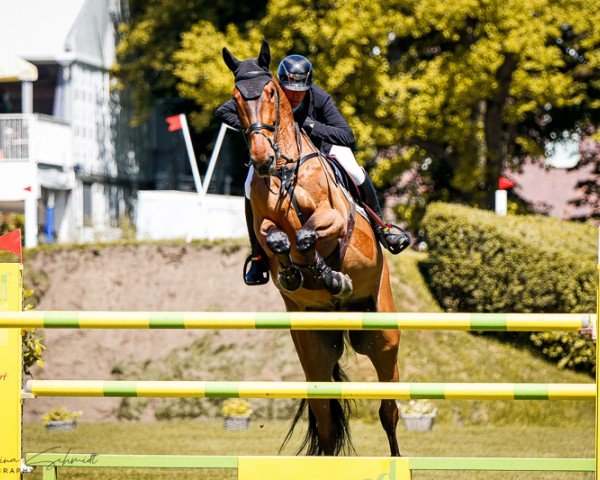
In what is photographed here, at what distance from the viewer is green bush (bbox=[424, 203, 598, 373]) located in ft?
47.0

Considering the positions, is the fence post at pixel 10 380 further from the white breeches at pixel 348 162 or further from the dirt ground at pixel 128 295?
the dirt ground at pixel 128 295

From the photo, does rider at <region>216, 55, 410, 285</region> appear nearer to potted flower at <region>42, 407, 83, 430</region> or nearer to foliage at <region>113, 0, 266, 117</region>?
potted flower at <region>42, 407, 83, 430</region>

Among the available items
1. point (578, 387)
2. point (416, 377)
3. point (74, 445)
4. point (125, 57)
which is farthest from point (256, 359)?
point (125, 57)

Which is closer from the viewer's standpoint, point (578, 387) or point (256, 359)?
point (578, 387)

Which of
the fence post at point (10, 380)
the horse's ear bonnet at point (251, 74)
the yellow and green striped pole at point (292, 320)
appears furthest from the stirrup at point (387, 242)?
the fence post at point (10, 380)

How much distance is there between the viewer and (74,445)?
10.2 m

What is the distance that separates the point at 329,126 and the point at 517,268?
25.4 ft

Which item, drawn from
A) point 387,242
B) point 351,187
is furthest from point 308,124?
point 387,242

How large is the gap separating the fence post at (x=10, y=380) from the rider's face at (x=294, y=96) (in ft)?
7.54

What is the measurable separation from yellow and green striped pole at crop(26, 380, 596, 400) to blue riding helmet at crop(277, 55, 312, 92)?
2523 millimetres

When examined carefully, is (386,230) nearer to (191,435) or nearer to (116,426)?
(191,435)

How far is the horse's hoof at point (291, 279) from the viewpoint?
6.65 m

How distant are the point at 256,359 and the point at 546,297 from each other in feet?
12.8
